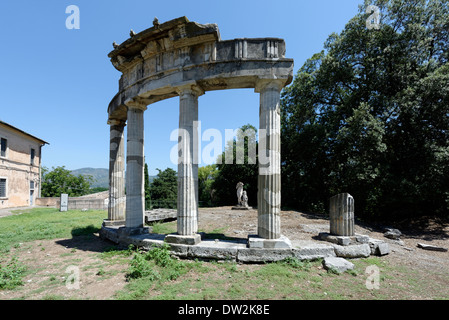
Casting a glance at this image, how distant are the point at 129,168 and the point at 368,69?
1696cm

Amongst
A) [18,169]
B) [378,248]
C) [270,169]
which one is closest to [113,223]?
[270,169]

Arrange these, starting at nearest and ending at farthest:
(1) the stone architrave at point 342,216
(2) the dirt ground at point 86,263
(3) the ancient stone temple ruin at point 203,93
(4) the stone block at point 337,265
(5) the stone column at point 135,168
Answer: (2) the dirt ground at point 86,263 → (4) the stone block at point 337,265 → (3) the ancient stone temple ruin at point 203,93 → (1) the stone architrave at point 342,216 → (5) the stone column at point 135,168

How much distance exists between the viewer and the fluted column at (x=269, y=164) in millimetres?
5617

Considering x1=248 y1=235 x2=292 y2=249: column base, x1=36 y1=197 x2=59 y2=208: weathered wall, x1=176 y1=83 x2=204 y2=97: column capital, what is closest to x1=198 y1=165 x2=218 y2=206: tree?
x1=36 y1=197 x2=59 y2=208: weathered wall

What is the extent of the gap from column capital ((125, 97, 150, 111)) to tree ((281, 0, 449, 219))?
12.0 m

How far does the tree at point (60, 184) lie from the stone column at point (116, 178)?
33.1m

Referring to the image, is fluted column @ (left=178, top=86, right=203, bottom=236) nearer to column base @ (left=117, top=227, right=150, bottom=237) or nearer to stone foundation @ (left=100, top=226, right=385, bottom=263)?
stone foundation @ (left=100, top=226, right=385, bottom=263)

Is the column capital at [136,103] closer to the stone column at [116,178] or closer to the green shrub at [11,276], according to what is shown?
the stone column at [116,178]

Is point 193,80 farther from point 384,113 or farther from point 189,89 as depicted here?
point 384,113

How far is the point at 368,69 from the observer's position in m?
14.5

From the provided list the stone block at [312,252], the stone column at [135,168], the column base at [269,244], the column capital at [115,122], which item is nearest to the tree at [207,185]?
the column capital at [115,122]

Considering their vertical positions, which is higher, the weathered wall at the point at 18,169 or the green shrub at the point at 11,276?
the weathered wall at the point at 18,169

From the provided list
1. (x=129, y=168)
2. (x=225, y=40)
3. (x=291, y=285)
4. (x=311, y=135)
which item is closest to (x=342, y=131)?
(x=311, y=135)

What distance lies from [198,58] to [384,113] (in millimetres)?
13551
